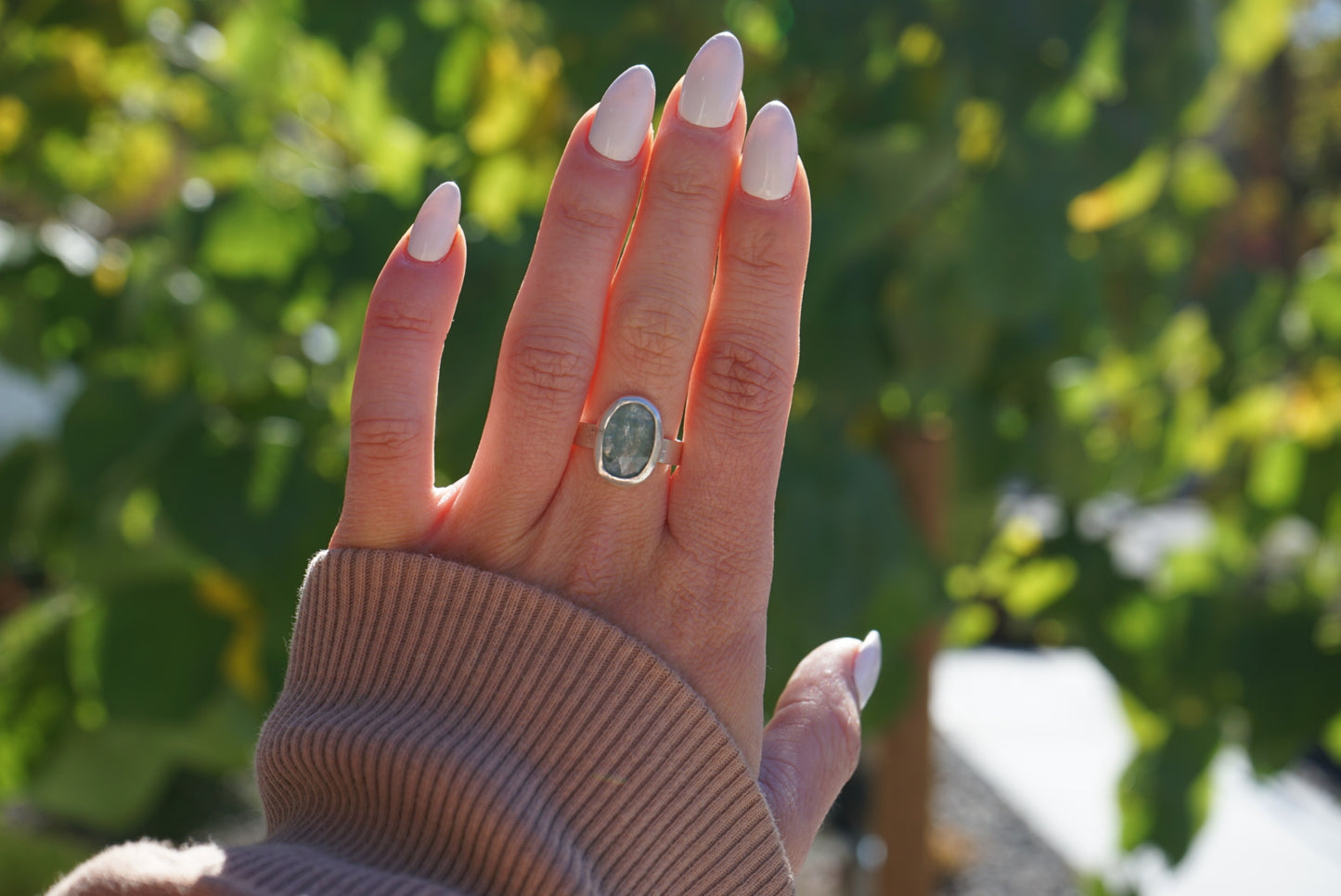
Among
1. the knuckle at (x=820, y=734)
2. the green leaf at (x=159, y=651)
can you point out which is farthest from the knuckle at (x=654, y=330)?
the green leaf at (x=159, y=651)

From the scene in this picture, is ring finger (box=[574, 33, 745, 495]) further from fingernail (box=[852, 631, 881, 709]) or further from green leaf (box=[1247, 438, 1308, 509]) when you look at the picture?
green leaf (box=[1247, 438, 1308, 509])

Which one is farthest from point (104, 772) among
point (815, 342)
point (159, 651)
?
point (815, 342)

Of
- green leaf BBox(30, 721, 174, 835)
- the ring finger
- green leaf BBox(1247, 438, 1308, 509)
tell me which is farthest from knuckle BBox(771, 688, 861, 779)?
green leaf BBox(1247, 438, 1308, 509)

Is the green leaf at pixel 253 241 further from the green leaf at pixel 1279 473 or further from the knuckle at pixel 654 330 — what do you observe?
the green leaf at pixel 1279 473

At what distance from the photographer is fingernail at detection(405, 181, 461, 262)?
0.53m

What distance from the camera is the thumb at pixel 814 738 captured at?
61cm

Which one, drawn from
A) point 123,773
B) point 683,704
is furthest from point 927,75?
point 123,773

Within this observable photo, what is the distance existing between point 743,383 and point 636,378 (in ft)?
0.17

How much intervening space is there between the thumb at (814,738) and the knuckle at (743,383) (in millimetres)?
183

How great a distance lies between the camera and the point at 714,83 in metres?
0.54

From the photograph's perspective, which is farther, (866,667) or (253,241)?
(253,241)

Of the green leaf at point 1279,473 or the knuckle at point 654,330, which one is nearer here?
the knuckle at point 654,330

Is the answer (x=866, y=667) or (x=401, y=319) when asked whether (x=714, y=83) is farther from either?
(x=866, y=667)

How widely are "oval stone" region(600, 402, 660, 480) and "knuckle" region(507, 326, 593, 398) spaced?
26 millimetres
